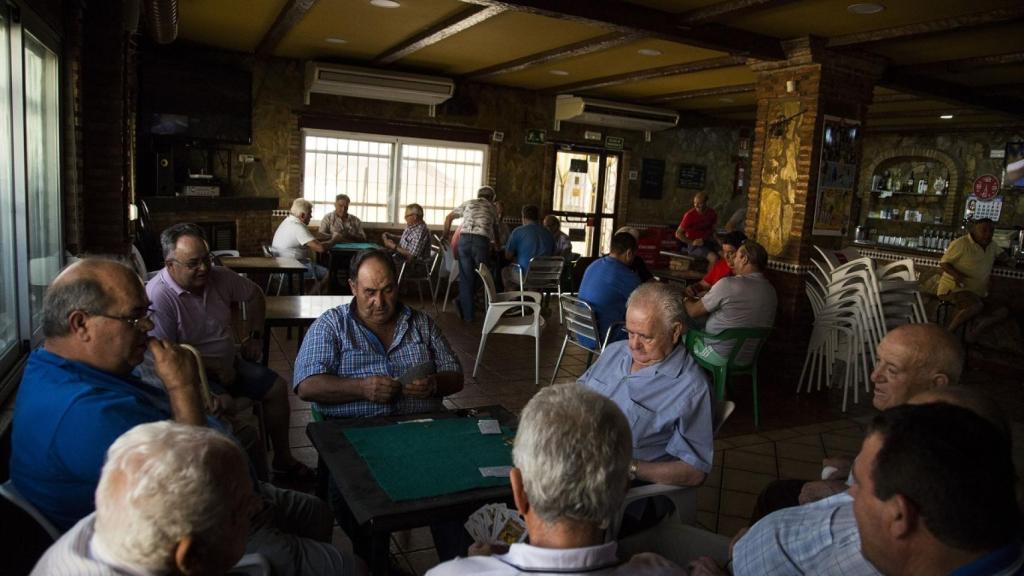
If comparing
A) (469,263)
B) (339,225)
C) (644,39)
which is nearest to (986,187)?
(644,39)

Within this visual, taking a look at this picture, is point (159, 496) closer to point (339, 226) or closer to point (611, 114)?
point (339, 226)

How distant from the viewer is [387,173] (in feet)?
32.7

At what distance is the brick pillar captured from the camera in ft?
19.9

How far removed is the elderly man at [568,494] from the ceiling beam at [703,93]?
8267mm

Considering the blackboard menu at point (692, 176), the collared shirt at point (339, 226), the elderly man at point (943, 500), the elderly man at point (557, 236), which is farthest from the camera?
the blackboard menu at point (692, 176)

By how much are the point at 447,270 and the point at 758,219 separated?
3.67 meters

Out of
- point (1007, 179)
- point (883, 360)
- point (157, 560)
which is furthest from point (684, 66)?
point (157, 560)

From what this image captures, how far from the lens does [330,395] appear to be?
8.86 ft

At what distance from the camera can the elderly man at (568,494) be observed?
130cm

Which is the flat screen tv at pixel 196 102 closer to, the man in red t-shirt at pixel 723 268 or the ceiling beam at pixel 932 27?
the man in red t-shirt at pixel 723 268

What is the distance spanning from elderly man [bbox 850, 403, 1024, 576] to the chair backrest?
3573 mm

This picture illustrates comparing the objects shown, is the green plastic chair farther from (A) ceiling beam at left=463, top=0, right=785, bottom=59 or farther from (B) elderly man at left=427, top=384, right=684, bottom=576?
(B) elderly man at left=427, top=384, right=684, bottom=576

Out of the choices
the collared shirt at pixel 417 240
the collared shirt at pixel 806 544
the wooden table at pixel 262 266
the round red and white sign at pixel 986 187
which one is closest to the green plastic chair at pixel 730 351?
the collared shirt at pixel 806 544

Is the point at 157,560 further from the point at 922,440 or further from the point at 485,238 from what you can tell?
the point at 485,238
